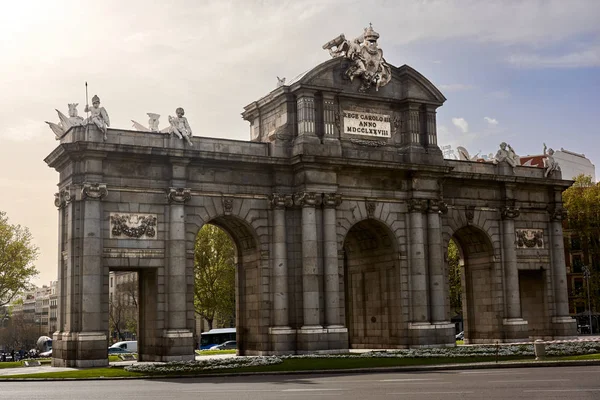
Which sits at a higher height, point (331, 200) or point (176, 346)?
point (331, 200)

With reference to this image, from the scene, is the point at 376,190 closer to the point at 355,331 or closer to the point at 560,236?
the point at 355,331

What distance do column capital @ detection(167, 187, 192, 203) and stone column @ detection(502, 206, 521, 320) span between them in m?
22.2

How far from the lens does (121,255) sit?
136 ft

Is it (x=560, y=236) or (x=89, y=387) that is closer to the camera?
(x=89, y=387)

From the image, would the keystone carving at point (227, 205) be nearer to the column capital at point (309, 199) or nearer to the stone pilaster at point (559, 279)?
the column capital at point (309, 199)

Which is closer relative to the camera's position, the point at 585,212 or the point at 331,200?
the point at 331,200

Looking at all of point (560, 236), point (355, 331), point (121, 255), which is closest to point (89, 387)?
point (121, 255)

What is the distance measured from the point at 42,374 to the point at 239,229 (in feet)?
51.5

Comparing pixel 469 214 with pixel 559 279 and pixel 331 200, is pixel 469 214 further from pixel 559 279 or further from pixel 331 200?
pixel 331 200

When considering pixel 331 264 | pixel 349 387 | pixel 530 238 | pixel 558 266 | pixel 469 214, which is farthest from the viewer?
pixel 558 266

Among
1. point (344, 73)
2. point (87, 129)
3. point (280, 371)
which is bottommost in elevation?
point (280, 371)

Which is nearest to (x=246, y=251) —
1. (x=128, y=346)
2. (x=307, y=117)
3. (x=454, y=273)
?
(x=307, y=117)

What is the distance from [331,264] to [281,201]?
178 inches

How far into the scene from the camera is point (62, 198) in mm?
→ 42906
